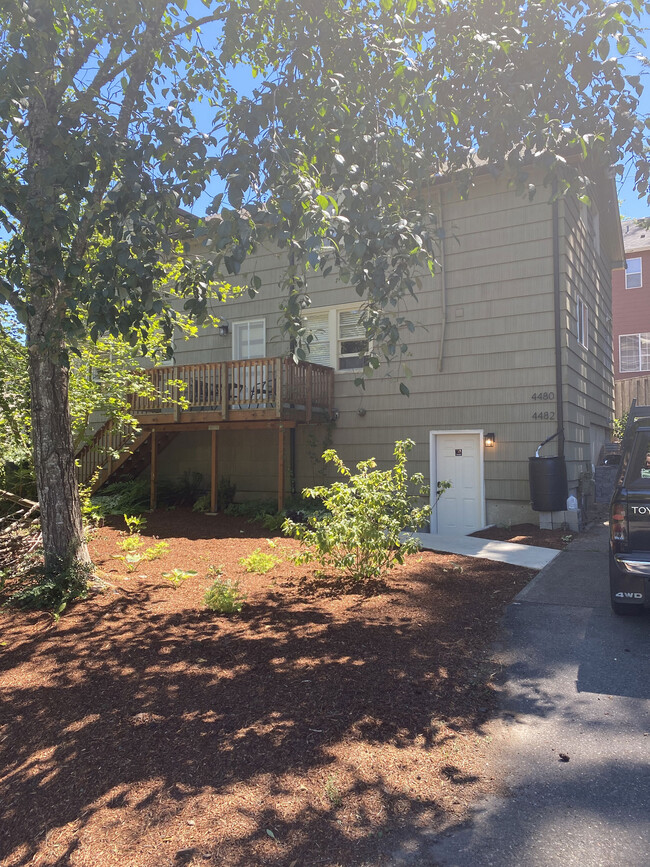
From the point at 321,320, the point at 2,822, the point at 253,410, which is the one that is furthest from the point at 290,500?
the point at 2,822

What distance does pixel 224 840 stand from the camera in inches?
97.3

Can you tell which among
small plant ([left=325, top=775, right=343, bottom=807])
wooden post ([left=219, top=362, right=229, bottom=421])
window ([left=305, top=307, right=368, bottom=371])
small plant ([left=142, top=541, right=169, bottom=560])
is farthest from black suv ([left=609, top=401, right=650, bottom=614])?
wooden post ([left=219, top=362, right=229, bottom=421])

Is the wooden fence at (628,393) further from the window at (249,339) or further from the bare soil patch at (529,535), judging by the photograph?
the window at (249,339)

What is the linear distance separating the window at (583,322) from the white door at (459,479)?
124 inches

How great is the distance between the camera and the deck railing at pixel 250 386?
11148 mm

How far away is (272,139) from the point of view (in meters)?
4.72

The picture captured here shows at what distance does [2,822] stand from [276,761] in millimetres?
1276

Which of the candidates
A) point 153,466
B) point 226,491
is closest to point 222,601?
point 153,466

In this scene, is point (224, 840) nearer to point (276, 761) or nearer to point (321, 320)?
point (276, 761)

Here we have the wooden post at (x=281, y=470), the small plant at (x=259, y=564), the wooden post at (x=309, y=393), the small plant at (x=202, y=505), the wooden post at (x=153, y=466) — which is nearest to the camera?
the small plant at (x=259, y=564)

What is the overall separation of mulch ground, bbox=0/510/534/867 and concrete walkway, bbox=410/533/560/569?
1.80m

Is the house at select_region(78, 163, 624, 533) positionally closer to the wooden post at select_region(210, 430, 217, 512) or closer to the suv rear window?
the wooden post at select_region(210, 430, 217, 512)

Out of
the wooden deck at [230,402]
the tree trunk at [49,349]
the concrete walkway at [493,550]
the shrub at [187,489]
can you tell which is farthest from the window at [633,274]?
the tree trunk at [49,349]

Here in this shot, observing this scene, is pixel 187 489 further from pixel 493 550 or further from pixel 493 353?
pixel 493 550
